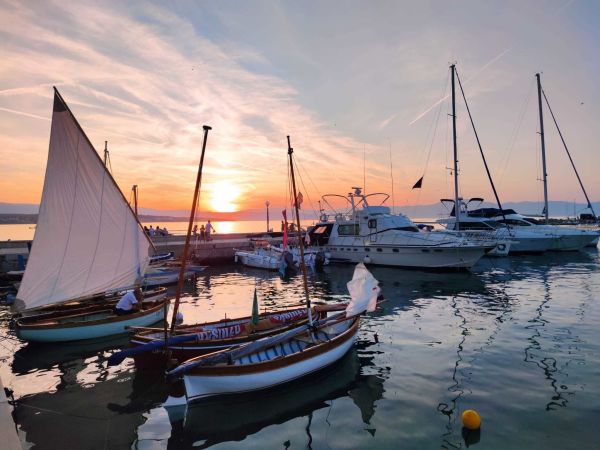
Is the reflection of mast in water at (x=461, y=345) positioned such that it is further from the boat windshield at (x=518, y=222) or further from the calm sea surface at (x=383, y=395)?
the boat windshield at (x=518, y=222)

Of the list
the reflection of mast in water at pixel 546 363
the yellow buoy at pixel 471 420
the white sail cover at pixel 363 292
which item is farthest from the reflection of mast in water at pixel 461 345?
the white sail cover at pixel 363 292

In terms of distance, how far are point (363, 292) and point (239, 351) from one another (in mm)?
4682

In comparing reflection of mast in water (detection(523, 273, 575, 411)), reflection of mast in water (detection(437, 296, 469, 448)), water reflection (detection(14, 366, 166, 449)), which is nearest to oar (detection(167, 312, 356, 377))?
water reflection (detection(14, 366, 166, 449))

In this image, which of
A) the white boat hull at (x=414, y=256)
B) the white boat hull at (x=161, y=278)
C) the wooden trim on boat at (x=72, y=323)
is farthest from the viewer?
the white boat hull at (x=414, y=256)

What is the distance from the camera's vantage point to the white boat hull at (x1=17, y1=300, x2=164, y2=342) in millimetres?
14336

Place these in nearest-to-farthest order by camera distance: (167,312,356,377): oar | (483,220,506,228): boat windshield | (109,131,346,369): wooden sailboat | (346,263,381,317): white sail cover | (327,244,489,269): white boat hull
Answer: (167,312,356,377): oar → (109,131,346,369): wooden sailboat → (346,263,381,317): white sail cover → (327,244,489,269): white boat hull → (483,220,506,228): boat windshield

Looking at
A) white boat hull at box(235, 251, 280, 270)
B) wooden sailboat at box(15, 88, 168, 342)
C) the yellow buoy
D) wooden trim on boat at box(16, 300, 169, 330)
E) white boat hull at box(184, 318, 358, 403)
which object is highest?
wooden sailboat at box(15, 88, 168, 342)

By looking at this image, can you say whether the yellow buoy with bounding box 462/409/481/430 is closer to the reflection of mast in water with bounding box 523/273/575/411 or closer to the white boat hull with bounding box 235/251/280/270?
the reflection of mast in water with bounding box 523/273/575/411

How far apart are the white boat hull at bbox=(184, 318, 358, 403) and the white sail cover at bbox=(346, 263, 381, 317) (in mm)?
2548

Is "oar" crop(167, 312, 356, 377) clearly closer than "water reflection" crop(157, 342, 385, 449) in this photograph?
No

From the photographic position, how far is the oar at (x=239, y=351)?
9.10 metres

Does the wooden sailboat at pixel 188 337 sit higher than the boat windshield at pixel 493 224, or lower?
lower

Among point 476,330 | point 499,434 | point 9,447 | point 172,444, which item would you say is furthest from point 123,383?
point 476,330

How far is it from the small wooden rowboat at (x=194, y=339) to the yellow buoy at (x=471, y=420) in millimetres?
5786
